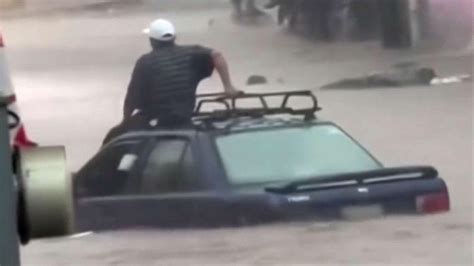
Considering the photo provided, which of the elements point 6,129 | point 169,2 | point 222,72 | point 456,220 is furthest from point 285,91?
point 6,129

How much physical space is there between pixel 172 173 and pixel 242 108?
0.29 metres

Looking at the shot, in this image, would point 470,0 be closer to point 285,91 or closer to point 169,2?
point 285,91

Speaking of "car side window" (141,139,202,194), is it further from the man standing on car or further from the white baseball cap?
the white baseball cap

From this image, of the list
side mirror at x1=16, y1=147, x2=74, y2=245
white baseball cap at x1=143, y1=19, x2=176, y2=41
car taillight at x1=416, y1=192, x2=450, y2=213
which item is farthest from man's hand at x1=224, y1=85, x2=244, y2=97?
side mirror at x1=16, y1=147, x2=74, y2=245

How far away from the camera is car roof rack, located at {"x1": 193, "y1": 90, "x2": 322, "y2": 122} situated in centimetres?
387

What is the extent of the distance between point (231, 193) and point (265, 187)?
0.11 meters

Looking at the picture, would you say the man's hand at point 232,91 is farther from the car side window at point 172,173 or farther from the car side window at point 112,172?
the car side window at point 112,172

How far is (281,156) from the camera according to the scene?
3873 mm

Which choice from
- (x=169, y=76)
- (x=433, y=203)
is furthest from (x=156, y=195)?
(x=433, y=203)

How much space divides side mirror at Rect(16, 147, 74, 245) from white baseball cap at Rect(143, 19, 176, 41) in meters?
1.66

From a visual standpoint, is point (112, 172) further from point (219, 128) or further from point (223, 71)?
point (223, 71)

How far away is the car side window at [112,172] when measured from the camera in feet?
12.7

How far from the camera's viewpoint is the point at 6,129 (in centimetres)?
209

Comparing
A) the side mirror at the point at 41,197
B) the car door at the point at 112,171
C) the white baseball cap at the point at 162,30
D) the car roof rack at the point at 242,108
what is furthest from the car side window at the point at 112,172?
the side mirror at the point at 41,197
